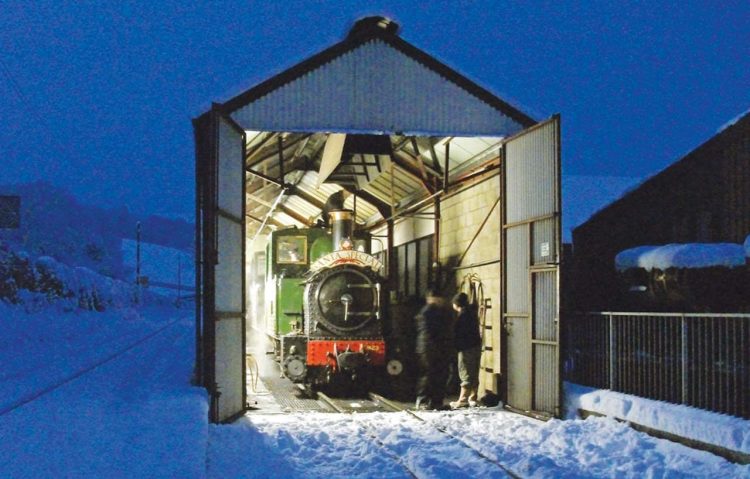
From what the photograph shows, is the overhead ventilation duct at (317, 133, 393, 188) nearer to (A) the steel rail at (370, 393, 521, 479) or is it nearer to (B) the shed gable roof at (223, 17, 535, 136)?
(B) the shed gable roof at (223, 17, 535, 136)

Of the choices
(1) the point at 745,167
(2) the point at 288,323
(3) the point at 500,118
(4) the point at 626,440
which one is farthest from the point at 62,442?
(1) the point at 745,167

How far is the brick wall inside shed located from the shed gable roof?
179cm

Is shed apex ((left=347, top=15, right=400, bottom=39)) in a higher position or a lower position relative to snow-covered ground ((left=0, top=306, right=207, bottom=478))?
higher

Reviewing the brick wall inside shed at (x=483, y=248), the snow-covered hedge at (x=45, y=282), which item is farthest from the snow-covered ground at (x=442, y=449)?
the snow-covered hedge at (x=45, y=282)

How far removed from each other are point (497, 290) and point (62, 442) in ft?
26.0

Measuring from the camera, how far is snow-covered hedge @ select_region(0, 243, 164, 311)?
34781mm

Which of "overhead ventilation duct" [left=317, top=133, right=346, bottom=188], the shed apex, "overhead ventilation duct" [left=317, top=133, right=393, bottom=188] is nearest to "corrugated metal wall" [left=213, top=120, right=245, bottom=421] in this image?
the shed apex

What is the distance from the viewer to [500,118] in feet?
42.1

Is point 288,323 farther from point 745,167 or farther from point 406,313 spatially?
point 745,167

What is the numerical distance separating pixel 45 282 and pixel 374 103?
106 feet

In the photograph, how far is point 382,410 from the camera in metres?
13.3

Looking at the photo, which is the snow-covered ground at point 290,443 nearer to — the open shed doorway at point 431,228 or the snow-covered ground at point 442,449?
the snow-covered ground at point 442,449

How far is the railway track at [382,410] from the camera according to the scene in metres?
8.52

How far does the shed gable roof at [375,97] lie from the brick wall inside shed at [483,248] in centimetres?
179
